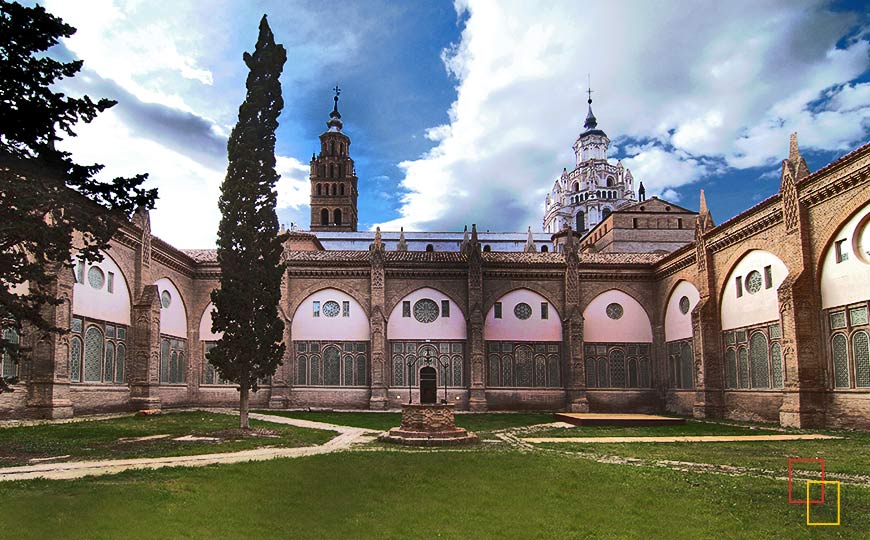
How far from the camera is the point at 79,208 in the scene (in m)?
13.6

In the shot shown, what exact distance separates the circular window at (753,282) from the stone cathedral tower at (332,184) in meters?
60.8

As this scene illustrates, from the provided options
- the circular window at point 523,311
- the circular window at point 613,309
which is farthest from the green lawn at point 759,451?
the circular window at point 523,311

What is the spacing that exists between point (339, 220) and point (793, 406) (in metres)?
66.9

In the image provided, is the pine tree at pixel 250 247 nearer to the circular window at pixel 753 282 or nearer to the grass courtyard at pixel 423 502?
the grass courtyard at pixel 423 502

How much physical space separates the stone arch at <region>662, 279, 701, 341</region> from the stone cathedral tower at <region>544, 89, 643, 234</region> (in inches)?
2257

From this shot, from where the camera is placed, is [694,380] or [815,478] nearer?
[815,478]

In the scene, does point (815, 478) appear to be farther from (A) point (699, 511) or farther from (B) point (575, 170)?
(B) point (575, 170)

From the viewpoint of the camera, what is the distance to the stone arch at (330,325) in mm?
39906

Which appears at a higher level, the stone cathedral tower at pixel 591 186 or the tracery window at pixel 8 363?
the stone cathedral tower at pixel 591 186

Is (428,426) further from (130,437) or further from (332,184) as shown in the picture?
(332,184)

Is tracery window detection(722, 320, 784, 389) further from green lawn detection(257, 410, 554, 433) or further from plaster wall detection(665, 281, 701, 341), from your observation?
green lawn detection(257, 410, 554, 433)

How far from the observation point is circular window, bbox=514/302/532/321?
40125 mm

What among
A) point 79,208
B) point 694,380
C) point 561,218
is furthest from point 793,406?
point 561,218

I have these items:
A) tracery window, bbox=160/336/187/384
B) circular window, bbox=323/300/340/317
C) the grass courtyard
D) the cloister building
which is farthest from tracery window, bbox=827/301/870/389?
tracery window, bbox=160/336/187/384
